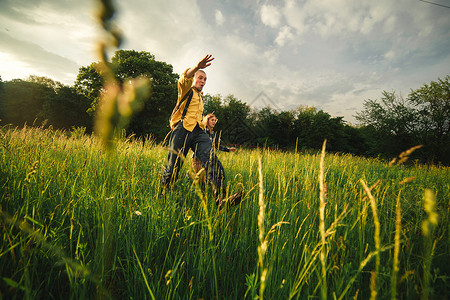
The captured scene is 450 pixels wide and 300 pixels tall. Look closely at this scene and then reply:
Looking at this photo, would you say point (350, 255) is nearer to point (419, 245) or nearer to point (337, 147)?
point (419, 245)

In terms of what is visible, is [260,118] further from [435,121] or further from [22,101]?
[22,101]

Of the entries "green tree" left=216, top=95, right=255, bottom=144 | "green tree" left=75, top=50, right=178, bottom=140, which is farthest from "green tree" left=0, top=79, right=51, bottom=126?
"green tree" left=216, top=95, right=255, bottom=144

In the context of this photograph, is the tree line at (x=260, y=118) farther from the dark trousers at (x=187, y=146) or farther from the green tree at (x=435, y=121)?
the dark trousers at (x=187, y=146)

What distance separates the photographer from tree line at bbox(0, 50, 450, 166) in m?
13.9

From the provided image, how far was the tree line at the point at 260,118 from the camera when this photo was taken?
1386 cm

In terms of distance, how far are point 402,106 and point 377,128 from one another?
224 centimetres

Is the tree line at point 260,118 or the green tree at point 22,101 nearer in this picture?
the tree line at point 260,118

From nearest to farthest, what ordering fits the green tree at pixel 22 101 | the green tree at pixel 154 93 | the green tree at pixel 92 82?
1. the green tree at pixel 92 82
2. the green tree at pixel 154 93
3. the green tree at pixel 22 101

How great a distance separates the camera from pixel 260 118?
28.1m

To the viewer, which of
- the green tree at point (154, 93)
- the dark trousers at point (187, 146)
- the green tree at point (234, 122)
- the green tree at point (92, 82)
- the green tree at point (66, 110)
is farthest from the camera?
the green tree at point (66, 110)

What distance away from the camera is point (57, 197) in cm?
163

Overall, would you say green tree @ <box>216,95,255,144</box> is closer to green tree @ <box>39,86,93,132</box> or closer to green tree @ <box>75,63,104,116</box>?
green tree @ <box>75,63,104,116</box>

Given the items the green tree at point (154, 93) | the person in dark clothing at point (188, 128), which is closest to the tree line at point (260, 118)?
the green tree at point (154, 93)

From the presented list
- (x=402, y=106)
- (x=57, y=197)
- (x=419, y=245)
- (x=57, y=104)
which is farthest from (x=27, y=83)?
(x=402, y=106)
